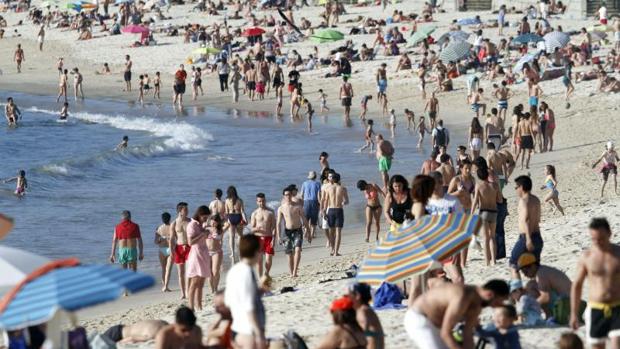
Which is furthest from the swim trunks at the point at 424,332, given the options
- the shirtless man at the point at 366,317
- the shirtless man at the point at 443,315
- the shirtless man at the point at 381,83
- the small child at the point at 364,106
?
the shirtless man at the point at 381,83

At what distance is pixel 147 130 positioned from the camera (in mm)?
34094

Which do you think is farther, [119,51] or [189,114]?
[119,51]

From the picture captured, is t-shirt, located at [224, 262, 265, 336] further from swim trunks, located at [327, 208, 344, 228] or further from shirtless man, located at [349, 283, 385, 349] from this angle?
swim trunks, located at [327, 208, 344, 228]

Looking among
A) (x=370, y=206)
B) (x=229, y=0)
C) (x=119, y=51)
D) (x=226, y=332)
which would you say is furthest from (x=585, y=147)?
(x=229, y=0)

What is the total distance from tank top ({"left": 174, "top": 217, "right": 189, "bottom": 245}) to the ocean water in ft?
9.31

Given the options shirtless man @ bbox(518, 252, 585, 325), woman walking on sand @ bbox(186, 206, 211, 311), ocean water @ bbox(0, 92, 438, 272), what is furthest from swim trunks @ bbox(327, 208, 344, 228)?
shirtless man @ bbox(518, 252, 585, 325)

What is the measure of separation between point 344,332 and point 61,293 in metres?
2.06

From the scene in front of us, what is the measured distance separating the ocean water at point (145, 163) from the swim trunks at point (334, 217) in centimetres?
220

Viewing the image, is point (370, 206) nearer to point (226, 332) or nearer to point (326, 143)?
point (226, 332)

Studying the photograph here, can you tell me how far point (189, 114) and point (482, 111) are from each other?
8.51 m

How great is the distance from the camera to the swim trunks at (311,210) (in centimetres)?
1733

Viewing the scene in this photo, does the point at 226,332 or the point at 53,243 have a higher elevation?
the point at 226,332

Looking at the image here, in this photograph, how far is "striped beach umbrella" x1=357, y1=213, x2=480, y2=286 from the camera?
28.8ft

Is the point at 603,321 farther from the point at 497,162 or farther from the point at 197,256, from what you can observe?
the point at 497,162
